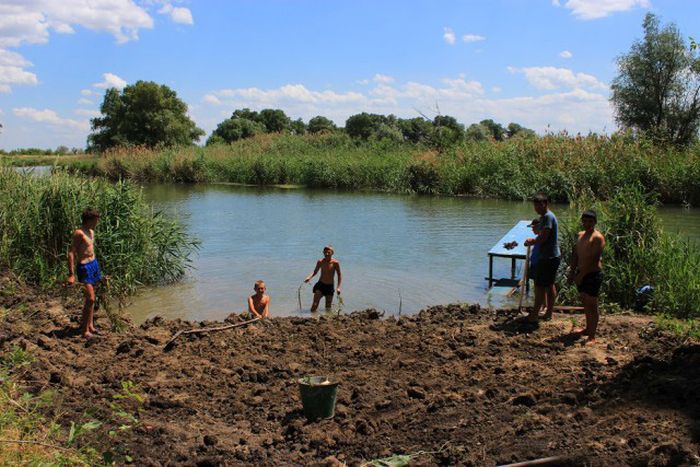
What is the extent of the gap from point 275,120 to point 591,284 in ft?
251

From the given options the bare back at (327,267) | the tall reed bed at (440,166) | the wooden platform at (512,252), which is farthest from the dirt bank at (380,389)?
the tall reed bed at (440,166)

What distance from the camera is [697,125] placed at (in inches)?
1538

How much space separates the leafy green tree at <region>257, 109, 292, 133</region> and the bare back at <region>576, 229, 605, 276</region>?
75047 mm

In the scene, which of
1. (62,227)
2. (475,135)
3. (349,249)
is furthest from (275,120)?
(62,227)

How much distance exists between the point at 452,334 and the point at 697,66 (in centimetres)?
3716

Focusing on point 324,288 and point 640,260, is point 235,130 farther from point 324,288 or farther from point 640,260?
point 640,260

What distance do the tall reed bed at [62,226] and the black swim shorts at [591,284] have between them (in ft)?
26.3

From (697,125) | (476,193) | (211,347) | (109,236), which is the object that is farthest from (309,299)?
(697,125)

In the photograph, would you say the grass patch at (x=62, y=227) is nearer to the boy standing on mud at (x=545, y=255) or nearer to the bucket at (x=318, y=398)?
the bucket at (x=318, y=398)

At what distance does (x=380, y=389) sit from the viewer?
6793 millimetres

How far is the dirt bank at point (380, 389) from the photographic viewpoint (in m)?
5.18

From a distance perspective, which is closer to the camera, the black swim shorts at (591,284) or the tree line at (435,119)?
the black swim shorts at (591,284)

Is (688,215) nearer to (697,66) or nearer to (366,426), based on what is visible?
(697,66)

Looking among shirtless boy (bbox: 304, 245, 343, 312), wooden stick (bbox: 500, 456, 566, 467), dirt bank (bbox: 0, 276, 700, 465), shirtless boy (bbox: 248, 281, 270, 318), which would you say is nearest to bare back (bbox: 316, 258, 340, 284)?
shirtless boy (bbox: 304, 245, 343, 312)
